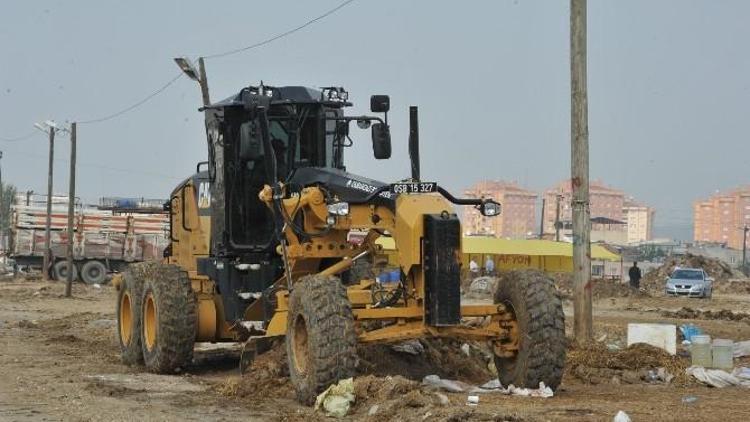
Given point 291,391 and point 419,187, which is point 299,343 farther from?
point 419,187

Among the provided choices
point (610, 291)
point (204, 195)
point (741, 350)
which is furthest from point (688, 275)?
point (204, 195)

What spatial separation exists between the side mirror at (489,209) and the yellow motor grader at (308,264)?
3cm

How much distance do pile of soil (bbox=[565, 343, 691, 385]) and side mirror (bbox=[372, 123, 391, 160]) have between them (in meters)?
3.37

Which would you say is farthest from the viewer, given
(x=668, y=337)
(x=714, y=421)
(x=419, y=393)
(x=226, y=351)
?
(x=226, y=351)

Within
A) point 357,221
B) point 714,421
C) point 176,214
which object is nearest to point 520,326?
point 357,221

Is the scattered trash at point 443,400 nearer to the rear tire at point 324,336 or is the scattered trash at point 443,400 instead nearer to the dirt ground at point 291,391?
the dirt ground at point 291,391

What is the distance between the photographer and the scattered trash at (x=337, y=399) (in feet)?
34.4

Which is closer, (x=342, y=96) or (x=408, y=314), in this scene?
(x=408, y=314)

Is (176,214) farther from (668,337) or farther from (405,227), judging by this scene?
(668,337)

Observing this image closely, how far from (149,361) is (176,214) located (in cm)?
248

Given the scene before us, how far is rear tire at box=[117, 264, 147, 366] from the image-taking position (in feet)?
50.8

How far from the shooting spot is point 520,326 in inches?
472

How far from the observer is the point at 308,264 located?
13250 mm

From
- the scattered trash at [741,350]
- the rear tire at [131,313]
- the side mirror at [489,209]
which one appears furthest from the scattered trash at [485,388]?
the scattered trash at [741,350]
